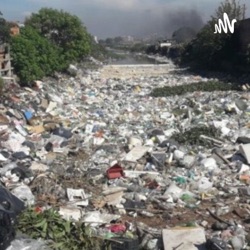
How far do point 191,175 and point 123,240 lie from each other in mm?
2821

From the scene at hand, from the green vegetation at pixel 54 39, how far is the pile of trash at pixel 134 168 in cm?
361

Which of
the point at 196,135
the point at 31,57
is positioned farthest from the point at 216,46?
the point at 196,135

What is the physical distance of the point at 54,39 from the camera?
855 inches

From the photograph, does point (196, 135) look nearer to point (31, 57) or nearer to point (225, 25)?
point (31, 57)

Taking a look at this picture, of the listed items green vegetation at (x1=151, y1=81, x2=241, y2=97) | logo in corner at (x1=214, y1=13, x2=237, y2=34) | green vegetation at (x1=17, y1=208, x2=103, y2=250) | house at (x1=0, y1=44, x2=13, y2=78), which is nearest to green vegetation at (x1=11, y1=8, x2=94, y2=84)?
house at (x1=0, y1=44, x2=13, y2=78)

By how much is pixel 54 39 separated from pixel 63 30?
0.49m

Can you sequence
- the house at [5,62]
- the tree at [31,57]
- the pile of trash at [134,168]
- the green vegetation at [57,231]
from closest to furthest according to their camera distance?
the green vegetation at [57,231] → the pile of trash at [134,168] → the house at [5,62] → the tree at [31,57]

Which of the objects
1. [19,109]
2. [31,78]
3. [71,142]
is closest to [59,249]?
[71,142]

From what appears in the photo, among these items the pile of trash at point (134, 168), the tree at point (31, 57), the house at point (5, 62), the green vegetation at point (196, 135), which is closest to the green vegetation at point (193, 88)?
the pile of trash at point (134, 168)

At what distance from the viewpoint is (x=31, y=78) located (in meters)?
15.4

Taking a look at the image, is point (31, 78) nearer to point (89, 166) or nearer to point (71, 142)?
point (71, 142)

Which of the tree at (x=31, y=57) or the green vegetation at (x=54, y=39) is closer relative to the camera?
the tree at (x=31, y=57)

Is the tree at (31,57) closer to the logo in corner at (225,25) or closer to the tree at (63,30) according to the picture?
the tree at (63,30)

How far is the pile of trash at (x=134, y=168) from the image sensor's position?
5.78m
